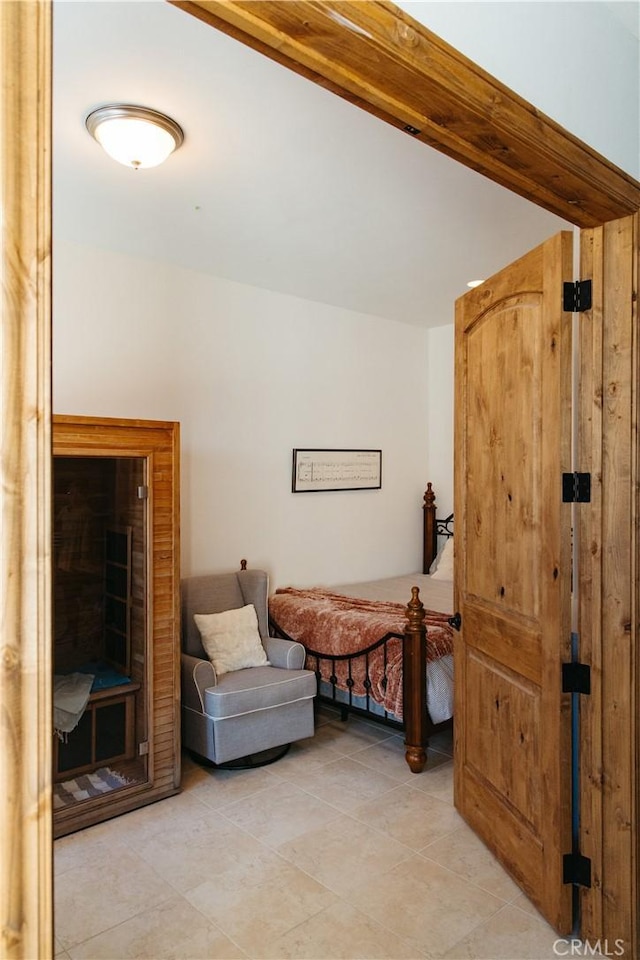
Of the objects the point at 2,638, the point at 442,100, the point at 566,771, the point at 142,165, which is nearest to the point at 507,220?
the point at 142,165

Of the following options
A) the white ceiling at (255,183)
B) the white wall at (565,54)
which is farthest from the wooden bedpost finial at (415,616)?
the white wall at (565,54)

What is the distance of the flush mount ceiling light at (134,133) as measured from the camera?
86.9 inches

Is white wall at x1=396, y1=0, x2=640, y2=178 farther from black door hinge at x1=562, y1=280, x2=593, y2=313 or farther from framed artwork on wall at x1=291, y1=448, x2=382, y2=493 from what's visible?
framed artwork on wall at x1=291, y1=448, x2=382, y2=493

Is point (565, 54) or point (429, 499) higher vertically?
point (565, 54)

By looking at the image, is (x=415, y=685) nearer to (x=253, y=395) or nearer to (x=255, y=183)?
(x=253, y=395)

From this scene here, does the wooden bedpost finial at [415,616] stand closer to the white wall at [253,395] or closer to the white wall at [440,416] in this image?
the white wall at [253,395]

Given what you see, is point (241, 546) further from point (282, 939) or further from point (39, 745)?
point (39, 745)

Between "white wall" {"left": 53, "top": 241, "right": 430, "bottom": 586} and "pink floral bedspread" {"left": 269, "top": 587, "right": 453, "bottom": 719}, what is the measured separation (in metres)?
0.50

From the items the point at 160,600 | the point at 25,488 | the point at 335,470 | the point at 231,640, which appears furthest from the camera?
the point at 335,470

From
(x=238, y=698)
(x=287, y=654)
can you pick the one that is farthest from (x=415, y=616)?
(x=238, y=698)

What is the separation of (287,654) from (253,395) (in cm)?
174

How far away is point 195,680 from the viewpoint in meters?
3.25

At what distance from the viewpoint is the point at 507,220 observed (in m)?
3.18

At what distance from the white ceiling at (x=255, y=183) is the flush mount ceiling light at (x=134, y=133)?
5 cm
